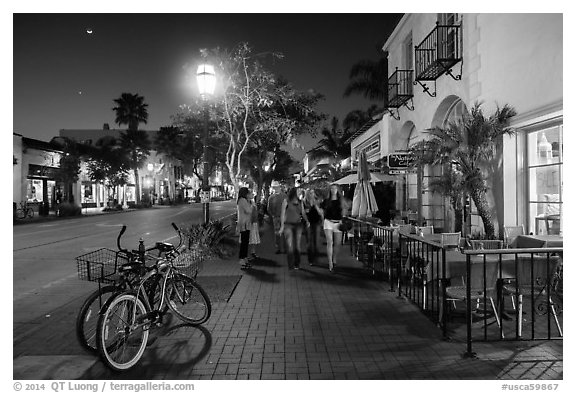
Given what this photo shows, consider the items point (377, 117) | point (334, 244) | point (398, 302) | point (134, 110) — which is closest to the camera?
point (398, 302)

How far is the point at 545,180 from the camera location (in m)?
9.12

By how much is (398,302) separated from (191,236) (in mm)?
6036

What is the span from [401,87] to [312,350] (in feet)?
44.1

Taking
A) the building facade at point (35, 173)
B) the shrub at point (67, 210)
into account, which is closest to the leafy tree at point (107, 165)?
the building facade at point (35, 173)

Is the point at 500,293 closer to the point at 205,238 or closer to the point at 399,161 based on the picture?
the point at 205,238

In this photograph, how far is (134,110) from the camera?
5950cm

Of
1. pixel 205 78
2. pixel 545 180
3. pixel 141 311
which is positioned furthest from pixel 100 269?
pixel 545 180

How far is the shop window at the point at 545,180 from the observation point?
873 centimetres

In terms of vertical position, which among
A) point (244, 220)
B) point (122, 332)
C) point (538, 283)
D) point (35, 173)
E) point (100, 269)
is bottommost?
point (122, 332)

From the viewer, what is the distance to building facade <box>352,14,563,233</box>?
8.43m

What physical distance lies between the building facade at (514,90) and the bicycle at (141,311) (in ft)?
22.0

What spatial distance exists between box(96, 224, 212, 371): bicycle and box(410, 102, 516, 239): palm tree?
6.34 m
